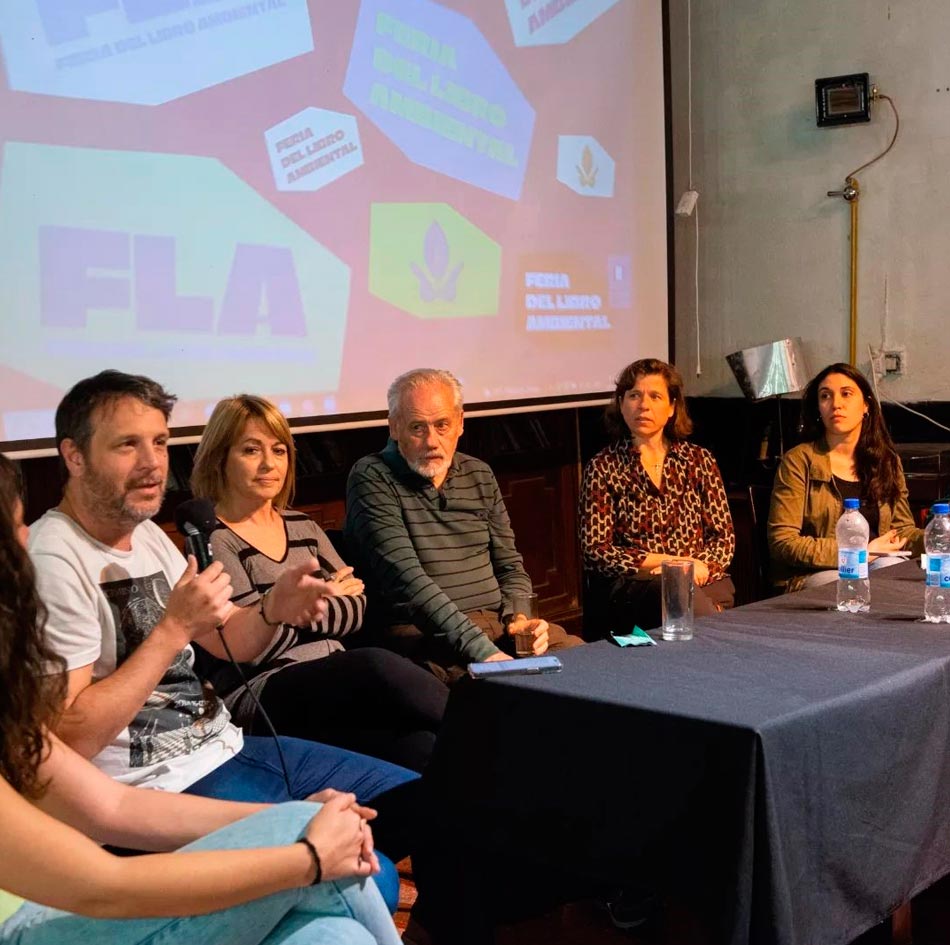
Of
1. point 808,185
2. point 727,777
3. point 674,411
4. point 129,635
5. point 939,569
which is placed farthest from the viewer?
point 808,185

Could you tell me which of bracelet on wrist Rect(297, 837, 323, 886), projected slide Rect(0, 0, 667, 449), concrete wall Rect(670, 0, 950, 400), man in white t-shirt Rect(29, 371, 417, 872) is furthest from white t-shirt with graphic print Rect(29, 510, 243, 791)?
concrete wall Rect(670, 0, 950, 400)

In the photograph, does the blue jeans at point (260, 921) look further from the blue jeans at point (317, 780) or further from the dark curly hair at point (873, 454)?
the dark curly hair at point (873, 454)

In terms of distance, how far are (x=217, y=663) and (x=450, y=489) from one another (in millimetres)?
864

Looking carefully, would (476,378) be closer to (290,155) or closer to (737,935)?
(290,155)

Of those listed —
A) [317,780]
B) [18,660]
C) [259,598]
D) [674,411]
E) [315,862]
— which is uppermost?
[674,411]

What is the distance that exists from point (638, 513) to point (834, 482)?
583 millimetres

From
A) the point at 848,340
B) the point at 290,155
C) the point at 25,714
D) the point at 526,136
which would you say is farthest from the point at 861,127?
the point at 25,714

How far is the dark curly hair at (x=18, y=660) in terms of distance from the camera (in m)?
1.27

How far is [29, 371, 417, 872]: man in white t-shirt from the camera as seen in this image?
179 centimetres

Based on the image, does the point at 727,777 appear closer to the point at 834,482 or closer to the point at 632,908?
the point at 632,908

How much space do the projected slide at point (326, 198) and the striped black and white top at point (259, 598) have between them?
0.74m

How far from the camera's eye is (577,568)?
513cm

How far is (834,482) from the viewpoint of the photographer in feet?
11.7

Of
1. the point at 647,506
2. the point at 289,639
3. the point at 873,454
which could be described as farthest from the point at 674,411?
the point at 289,639
